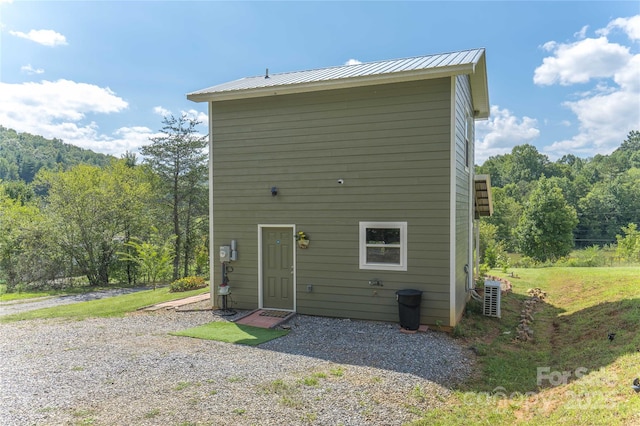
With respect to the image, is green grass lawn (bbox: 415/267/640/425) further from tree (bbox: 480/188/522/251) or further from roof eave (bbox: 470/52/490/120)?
tree (bbox: 480/188/522/251)

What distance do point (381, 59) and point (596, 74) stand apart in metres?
38.2

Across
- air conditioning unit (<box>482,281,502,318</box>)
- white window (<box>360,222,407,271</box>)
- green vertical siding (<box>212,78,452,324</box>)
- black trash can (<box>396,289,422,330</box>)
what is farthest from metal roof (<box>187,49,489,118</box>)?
air conditioning unit (<box>482,281,502,318</box>)

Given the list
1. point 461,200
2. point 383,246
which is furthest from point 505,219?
point 383,246

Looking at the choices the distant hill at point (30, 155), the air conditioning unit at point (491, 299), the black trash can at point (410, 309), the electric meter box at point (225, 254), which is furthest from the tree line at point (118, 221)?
the distant hill at point (30, 155)

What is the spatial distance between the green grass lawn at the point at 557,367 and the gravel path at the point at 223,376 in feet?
1.23

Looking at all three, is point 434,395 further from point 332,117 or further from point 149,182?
point 149,182

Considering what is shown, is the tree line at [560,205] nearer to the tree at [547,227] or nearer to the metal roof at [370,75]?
the tree at [547,227]

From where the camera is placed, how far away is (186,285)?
39.3 ft

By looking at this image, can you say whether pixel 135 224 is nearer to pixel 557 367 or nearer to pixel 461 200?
pixel 461 200

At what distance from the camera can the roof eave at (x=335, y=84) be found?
6.66m

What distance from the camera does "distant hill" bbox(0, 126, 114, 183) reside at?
43281mm

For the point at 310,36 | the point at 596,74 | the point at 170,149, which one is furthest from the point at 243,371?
the point at 596,74

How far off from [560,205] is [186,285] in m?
32.4

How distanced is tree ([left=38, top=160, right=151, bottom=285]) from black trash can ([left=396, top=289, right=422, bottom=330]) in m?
16.1
